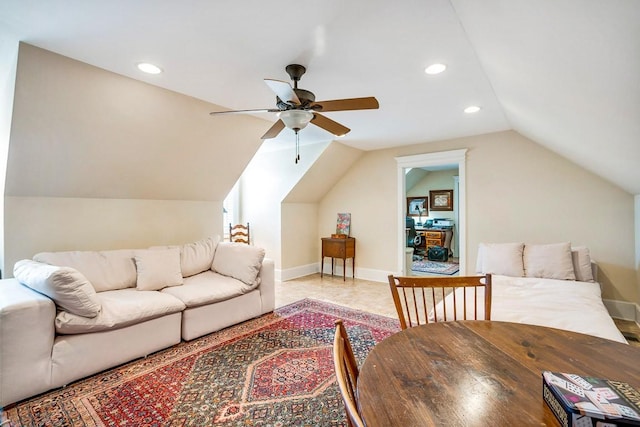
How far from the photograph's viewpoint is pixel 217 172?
13.5 feet

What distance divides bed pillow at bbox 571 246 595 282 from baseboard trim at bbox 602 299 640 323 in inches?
22.5

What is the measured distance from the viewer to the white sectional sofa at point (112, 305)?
76.6 inches

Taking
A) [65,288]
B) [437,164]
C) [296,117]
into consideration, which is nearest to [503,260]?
[437,164]

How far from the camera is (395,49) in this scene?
2.12m

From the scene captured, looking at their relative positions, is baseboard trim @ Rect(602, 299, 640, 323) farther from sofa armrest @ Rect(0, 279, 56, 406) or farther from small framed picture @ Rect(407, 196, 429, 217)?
sofa armrest @ Rect(0, 279, 56, 406)

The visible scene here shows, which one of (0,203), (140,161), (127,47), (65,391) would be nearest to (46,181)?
(0,203)

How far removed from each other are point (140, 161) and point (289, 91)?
2227mm

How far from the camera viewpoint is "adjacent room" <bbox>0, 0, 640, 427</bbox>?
123 cm

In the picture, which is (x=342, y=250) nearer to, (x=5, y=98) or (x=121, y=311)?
(x=121, y=311)

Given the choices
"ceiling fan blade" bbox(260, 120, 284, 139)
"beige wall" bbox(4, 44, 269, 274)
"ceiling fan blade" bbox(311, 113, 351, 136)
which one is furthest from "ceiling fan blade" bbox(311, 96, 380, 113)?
"beige wall" bbox(4, 44, 269, 274)

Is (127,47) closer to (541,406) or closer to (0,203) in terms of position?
(0,203)

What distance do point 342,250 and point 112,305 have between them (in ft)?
11.9

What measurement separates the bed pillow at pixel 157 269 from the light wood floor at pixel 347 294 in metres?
1.38

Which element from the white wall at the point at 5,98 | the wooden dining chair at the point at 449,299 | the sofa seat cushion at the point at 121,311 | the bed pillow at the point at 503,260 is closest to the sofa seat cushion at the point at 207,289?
the sofa seat cushion at the point at 121,311
